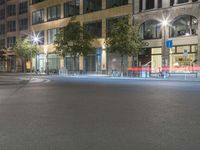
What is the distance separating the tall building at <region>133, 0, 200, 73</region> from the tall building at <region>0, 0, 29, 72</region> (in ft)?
113

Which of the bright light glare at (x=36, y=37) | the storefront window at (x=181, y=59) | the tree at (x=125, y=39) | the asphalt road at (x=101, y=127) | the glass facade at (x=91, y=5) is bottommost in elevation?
the asphalt road at (x=101, y=127)

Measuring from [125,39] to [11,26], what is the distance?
43.9 meters

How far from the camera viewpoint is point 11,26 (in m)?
82.0

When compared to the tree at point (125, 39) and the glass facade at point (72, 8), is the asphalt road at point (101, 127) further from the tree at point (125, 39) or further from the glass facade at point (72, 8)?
the glass facade at point (72, 8)

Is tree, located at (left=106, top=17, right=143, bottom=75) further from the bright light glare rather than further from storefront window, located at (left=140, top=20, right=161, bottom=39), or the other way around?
the bright light glare

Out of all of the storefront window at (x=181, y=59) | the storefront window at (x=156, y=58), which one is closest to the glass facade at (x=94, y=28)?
the storefront window at (x=156, y=58)

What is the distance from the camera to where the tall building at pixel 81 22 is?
2174 inches

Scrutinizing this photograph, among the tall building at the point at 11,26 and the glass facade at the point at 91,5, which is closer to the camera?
the glass facade at the point at 91,5

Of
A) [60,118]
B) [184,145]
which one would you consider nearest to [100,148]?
[184,145]

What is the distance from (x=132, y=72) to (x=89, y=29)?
15416 millimetres

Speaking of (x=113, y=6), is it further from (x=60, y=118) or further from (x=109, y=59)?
(x=60, y=118)

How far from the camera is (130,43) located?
44.9 m

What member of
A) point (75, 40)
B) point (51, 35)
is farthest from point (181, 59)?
point (51, 35)

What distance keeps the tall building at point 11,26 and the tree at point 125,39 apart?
3513cm
